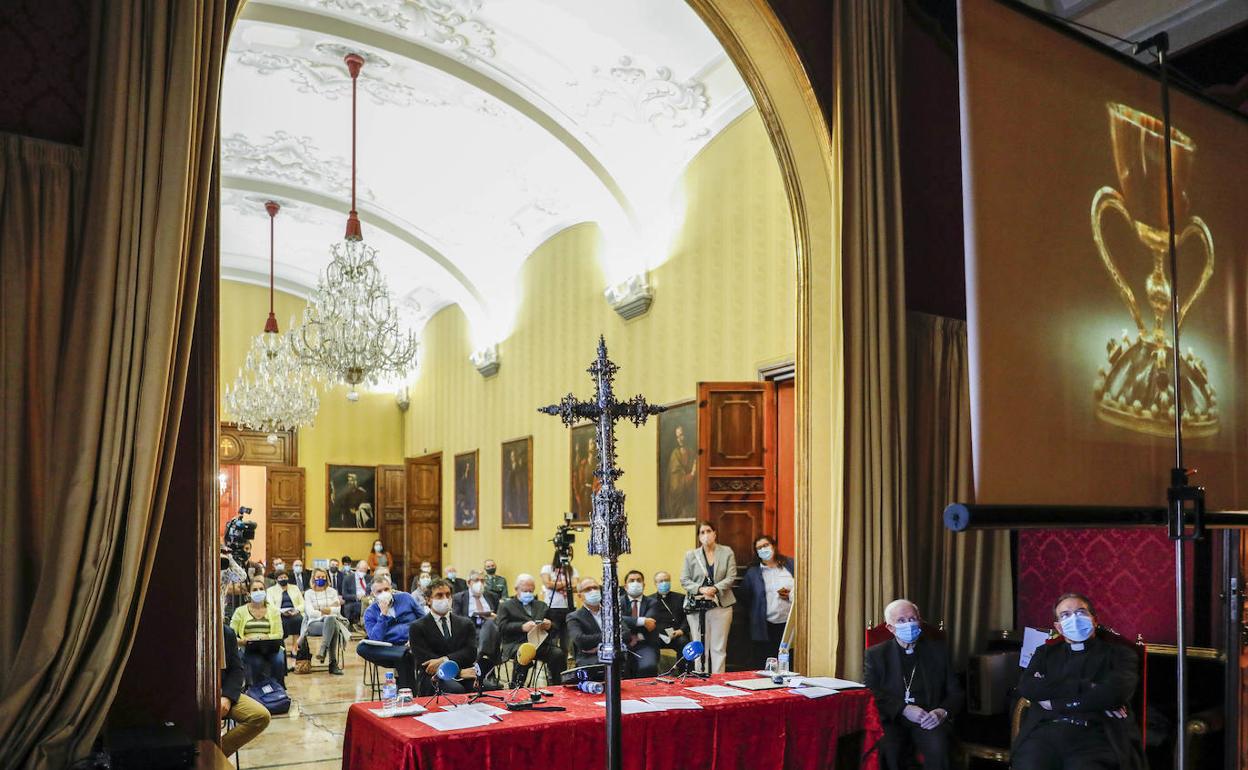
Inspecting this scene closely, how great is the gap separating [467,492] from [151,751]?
46.4ft

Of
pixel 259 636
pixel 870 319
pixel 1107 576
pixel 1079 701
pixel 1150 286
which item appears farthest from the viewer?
pixel 259 636

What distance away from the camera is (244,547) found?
10578 mm

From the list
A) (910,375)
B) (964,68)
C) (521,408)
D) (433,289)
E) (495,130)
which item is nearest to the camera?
(964,68)

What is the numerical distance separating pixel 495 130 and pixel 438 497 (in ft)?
30.3

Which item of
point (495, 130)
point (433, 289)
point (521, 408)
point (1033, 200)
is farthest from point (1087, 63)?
point (433, 289)

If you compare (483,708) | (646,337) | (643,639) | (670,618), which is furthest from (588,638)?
(646,337)

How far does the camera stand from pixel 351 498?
71.3ft

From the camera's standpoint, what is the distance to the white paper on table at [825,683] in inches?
210

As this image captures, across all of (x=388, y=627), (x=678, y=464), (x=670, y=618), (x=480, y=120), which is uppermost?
(x=480, y=120)

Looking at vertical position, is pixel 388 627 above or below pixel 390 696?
below

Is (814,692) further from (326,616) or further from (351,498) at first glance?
(351,498)

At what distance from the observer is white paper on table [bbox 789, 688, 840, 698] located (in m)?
5.14

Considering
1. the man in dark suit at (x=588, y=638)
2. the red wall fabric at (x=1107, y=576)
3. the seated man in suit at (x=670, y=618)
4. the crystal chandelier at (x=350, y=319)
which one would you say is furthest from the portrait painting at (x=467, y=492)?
the red wall fabric at (x=1107, y=576)

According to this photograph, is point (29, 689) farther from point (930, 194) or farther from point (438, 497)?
point (438, 497)
